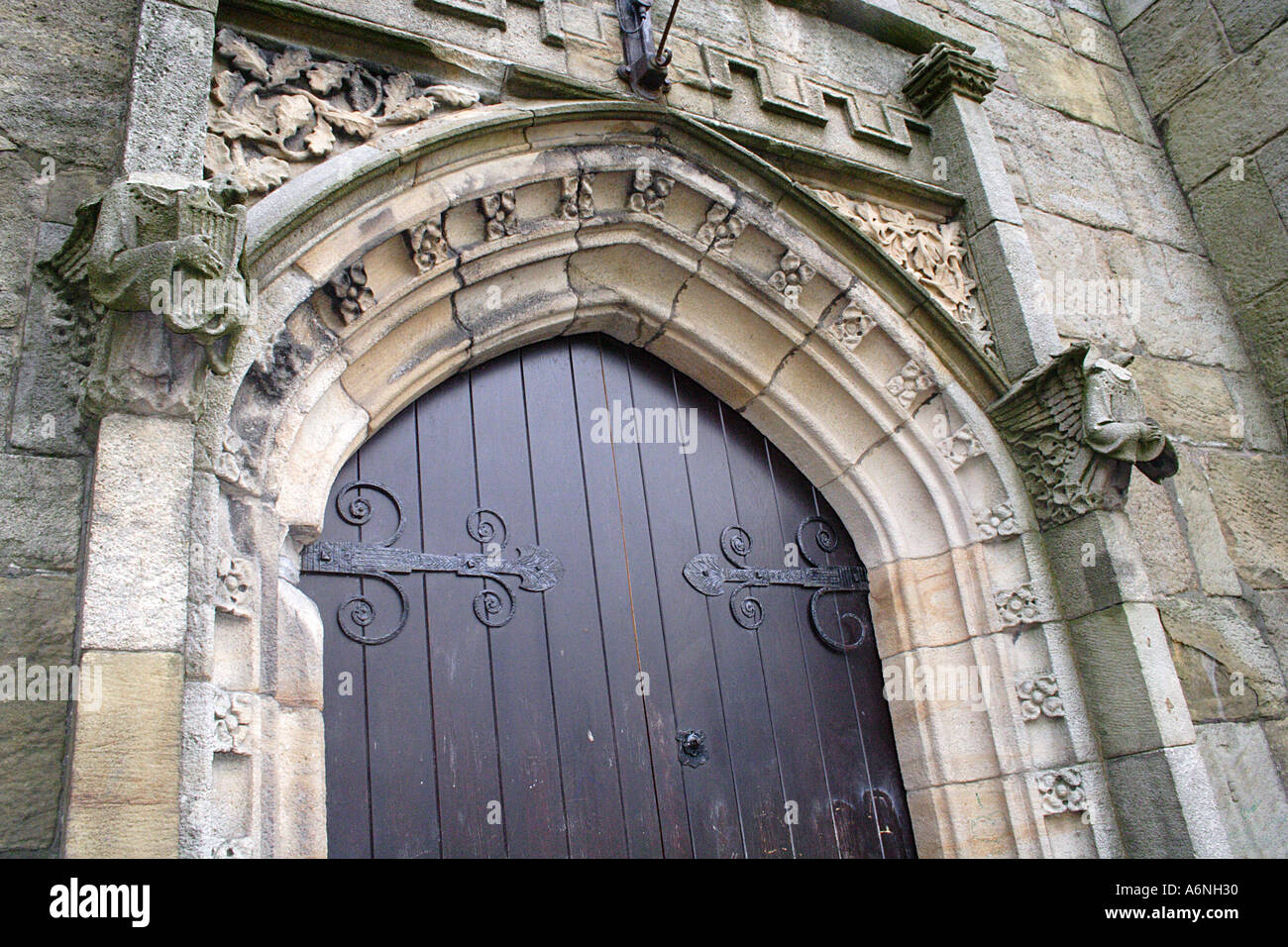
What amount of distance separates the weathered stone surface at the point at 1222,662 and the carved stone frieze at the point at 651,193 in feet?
6.69

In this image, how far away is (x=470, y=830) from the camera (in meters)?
2.42

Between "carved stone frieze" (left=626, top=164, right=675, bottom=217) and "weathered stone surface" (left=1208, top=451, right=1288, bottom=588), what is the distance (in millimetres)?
2201

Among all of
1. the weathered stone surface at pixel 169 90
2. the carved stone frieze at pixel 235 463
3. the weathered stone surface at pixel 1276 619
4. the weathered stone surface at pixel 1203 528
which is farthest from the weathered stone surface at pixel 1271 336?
the weathered stone surface at pixel 169 90

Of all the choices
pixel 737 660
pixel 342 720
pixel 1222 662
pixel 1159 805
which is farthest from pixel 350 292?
pixel 1222 662

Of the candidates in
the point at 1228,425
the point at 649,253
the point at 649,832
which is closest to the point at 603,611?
the point at 649,832

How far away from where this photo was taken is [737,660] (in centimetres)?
295

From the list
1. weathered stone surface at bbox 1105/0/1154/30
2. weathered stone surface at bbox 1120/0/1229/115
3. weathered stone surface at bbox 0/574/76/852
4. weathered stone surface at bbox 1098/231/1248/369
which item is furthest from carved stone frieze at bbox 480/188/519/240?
weathered stone surface at bbox 1105/0/1154/30

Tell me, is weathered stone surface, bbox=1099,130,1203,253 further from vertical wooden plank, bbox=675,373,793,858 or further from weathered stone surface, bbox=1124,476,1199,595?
vertical wooden plank, bbox=675,373,793,858

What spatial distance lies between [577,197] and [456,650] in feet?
4.47

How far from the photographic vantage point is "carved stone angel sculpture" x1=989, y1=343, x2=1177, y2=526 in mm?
2902

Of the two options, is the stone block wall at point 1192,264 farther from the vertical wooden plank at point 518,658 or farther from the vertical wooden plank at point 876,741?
the vertical wooden plank at point 518,658

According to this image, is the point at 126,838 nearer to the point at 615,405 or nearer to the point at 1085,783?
the point at 615,405

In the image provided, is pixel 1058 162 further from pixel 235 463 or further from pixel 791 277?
pixel 235 463
